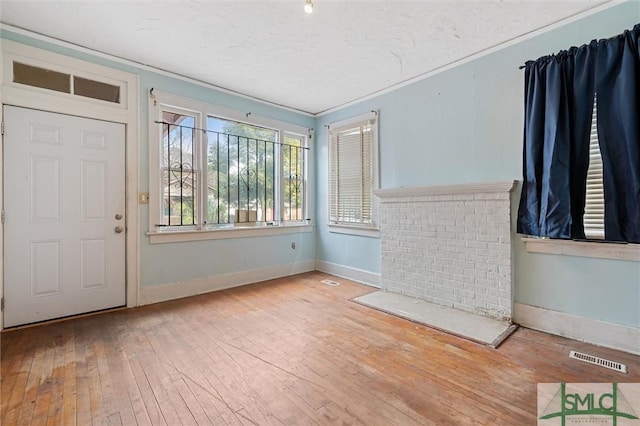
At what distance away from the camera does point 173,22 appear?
8.20 ft

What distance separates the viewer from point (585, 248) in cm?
241

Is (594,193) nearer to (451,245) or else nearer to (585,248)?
(585,248)

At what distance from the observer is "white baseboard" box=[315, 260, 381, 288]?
13.5 feet

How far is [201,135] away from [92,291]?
2138 mm

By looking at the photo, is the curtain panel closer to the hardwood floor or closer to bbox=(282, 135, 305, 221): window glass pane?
the hardwood floor

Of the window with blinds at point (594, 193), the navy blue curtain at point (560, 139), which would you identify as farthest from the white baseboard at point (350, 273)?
the window with blinds at point (594, 193)

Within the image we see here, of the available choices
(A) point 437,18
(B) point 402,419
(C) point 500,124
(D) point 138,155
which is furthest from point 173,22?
(B) point 402,419

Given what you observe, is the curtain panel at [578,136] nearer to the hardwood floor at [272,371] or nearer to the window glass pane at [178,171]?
the hardwood floor at [272,371]

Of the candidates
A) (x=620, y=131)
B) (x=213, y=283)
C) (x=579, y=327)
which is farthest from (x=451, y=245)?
(x=213, y=283)

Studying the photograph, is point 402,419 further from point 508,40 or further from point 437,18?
point 508,40

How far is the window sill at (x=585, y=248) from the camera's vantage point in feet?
7.33

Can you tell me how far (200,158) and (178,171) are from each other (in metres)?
0.32

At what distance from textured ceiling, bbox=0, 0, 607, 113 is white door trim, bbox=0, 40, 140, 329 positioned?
0.21 meters

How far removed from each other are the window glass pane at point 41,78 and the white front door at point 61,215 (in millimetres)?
268
